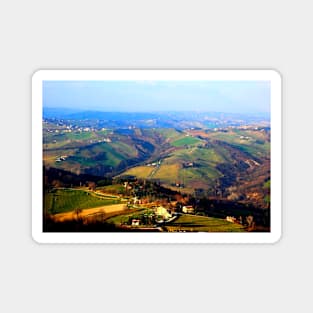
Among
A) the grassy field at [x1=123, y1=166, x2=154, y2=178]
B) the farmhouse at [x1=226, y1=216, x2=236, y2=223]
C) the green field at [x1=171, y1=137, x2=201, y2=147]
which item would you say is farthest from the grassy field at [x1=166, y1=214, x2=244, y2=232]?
the green field at [x1=171, y1=137, x2=201, y2=147]

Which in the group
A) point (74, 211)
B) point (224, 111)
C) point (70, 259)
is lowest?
point (70, 259)

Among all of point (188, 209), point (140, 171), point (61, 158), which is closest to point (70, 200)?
point (61, 158)
